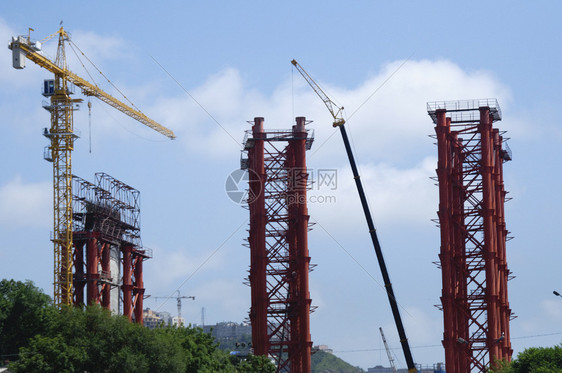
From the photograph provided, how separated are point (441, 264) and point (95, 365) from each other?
43413 millimetres

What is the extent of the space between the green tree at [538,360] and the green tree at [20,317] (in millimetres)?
59911

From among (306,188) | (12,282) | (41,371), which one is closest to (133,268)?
(12,282)

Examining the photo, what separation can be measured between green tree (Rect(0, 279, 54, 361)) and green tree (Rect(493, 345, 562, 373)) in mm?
59911

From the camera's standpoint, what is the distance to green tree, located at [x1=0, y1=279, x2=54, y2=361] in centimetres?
13200

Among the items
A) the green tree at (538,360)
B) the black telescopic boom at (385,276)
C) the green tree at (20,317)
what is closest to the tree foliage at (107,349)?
the black telescopic boom at (385,276)

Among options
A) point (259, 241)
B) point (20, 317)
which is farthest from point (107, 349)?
point (20, 317)

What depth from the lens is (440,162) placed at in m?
119

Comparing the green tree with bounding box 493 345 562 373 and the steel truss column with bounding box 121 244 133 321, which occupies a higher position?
the steel truss column with bounding box 121 244 133 321

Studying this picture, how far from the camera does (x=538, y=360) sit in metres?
94.6

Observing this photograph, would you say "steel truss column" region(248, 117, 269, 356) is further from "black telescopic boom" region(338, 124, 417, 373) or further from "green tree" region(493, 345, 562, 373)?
"green tree" region(493, 345, 562, 373)

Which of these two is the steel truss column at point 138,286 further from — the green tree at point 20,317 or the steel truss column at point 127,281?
the green tree at point 20,317

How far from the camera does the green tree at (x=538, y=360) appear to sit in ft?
302

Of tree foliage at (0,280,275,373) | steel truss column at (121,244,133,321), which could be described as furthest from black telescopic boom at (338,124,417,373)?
steel truss column at (121,244,133,321)

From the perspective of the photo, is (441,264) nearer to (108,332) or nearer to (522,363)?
(522,363)
